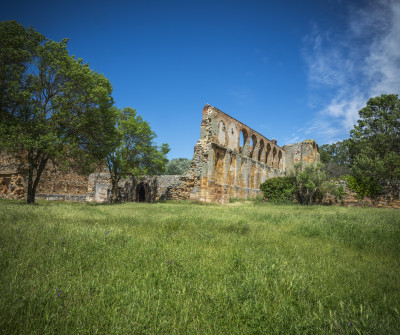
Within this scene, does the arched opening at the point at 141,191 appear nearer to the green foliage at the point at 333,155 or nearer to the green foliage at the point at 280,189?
the green foliage at the point at 280,189

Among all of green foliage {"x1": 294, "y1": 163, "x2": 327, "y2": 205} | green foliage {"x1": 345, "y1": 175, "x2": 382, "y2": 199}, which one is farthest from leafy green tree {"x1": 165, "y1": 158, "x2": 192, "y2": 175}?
green foliage {"x1": 345, "y1": 175, "x2": 382, "y2": 199}

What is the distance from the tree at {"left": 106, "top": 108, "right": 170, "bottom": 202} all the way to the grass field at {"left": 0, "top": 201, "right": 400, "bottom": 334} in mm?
15919

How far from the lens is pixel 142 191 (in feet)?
89.9

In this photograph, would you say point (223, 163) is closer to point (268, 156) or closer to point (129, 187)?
point (129, 187)

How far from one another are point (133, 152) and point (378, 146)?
80.2 ft

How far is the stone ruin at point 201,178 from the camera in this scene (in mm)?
19625

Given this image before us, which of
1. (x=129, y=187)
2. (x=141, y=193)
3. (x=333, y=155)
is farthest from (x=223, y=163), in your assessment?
(x=333, y=155)

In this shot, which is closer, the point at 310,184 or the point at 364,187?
the point at 310,184

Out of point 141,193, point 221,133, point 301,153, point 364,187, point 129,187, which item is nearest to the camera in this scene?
point 364,187

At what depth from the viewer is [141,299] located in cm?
205

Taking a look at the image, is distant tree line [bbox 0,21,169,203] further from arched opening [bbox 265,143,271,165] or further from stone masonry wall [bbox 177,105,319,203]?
arched opening [bbox 265,143,271,165]

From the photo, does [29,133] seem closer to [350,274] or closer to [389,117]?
[350,274]

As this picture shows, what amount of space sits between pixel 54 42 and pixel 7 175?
14.3 metres

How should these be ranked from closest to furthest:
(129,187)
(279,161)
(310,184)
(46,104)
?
(46,104) < (310,184) < (129,187) < (279,161)
